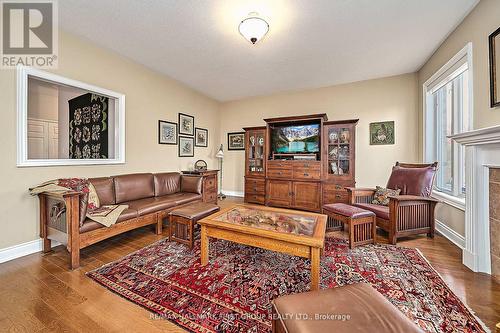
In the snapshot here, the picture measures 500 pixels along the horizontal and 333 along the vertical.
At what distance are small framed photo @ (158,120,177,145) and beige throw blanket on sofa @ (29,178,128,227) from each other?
1671 millimetres

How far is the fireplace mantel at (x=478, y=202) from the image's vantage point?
1.84 meters

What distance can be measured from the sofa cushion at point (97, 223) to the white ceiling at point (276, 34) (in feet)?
7.59

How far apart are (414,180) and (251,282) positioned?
269 centimetres

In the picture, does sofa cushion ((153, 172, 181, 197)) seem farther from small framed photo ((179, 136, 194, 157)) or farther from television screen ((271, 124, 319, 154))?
television screen ((271, 124, 319, 154))

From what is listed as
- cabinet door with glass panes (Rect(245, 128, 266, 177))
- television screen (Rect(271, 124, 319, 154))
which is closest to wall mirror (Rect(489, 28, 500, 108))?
television screen (Rect(271, 124, 319, 154))

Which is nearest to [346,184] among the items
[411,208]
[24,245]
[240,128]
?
[411,208]

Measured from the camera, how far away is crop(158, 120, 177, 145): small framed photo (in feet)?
13.0

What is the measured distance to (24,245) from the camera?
2193 mm

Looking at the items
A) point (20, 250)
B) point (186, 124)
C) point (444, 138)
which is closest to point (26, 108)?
point (20, 250)

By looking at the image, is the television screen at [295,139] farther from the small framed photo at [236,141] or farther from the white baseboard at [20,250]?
the white baseboard at [20,250]

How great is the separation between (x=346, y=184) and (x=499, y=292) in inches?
91.0

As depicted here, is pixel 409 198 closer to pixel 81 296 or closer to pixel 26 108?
pixel 81 296

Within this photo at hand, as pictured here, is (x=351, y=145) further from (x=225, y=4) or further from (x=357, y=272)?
(x=225, y=4)

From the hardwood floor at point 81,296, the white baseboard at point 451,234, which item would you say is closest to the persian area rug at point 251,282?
the hardwood floor at point 81,296
